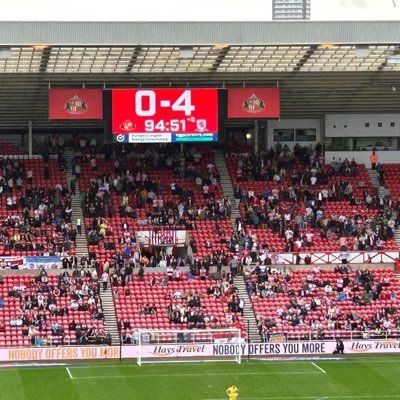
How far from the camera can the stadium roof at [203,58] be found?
5419 centimetres

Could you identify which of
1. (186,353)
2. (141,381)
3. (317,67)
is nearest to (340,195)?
(317,67)

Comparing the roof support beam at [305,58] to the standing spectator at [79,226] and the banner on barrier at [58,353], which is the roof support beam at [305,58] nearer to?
the standing spectator at [79,226]

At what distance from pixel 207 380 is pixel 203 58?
18984 mm

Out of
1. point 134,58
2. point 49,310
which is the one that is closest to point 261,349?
point 49,310

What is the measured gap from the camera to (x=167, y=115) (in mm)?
61469

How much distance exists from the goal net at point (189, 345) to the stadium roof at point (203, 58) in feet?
44.4

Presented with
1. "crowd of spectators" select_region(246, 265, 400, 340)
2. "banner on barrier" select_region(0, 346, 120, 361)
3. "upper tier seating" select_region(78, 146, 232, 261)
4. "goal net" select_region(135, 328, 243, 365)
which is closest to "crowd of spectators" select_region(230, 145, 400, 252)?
"upper tier seating" select_region(78, 146, 232, 261)

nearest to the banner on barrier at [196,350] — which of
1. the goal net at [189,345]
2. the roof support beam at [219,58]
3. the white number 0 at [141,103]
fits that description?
the goal net at [189,345]

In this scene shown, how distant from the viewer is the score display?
2406 inches

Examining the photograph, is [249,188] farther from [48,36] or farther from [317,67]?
[48,36]

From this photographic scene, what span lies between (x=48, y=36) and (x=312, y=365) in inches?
760

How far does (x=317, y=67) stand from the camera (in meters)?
60.1

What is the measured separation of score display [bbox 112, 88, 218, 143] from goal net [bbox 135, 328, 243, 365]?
13.3 meters

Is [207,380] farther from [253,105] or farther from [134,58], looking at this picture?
[253,105]
